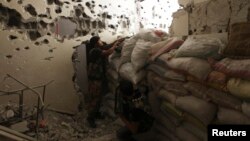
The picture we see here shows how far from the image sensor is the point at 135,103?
2.34 metres

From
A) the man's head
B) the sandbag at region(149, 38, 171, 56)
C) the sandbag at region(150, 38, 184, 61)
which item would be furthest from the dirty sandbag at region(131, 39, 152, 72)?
the man's head

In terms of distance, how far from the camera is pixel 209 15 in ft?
7.53

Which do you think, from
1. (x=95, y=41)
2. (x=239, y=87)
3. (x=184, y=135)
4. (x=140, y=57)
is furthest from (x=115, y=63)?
(x=239, y=87)

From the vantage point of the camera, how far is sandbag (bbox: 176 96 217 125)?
5.55 ft

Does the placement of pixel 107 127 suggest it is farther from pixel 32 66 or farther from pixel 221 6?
pixel 221 6

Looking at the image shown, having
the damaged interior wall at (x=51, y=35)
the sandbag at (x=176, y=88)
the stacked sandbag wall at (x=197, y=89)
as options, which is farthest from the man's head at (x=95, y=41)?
the sandbag at (x=176, y=88)

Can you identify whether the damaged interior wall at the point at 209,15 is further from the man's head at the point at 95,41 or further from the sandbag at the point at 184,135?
the man's head at the point at 95,41

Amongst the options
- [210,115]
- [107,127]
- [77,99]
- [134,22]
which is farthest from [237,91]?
[134,22]

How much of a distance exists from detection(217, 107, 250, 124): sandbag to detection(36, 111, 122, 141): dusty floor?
4.97 feet

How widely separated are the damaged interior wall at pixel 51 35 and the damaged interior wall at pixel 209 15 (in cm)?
150

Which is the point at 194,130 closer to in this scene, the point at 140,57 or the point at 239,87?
the point at 239,87

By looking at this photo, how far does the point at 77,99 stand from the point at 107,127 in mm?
872

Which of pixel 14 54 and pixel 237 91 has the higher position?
pixel 14 54

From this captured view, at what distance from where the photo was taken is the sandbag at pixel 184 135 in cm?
196
